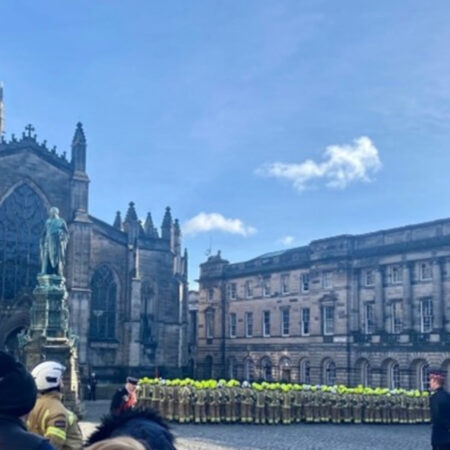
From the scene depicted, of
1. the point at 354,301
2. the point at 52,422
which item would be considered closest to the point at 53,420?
the point at 52,422

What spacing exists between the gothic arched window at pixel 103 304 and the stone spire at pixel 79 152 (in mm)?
5772

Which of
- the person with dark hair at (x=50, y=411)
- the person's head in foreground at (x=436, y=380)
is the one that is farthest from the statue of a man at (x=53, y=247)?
the person with dark hair at (x=50, y=411)

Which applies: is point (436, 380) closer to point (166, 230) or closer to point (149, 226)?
point (166, 230)

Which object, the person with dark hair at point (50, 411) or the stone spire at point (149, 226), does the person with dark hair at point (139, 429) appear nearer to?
the person with dark hair at point (50, 411)

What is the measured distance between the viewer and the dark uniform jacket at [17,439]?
9.88 feet

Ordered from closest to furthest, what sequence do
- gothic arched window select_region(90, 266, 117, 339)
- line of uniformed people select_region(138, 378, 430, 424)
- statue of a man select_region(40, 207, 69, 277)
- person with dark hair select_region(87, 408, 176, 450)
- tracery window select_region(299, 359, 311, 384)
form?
1. person with dark hair select_region(87, 408, 176, 450)
2. statue of a man select_region(40, 207, 69, 277)
3. line of uniformed people select_region(138, 378, 430, 424)
4. gothic arched window select_region(90, 266, 117, 339)
5. tracery window select_region(299, 359, 311, 384)

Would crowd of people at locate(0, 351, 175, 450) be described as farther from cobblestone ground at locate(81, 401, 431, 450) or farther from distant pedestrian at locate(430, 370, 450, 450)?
cobblestone ground at locate(81, 401, 431, 450)

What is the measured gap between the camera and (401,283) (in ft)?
139

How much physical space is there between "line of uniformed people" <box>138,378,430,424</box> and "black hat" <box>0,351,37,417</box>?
63.1 ft

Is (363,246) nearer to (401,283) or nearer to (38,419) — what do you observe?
(401,283)

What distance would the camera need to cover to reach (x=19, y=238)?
36.4 m

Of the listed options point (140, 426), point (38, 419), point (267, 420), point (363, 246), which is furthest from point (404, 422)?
point (140, 426)

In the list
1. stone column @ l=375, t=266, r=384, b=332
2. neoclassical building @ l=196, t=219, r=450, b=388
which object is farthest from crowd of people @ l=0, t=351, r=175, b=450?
stone column @ l=375, t=266, r=384, b=332

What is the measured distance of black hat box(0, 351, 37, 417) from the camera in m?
3.18
